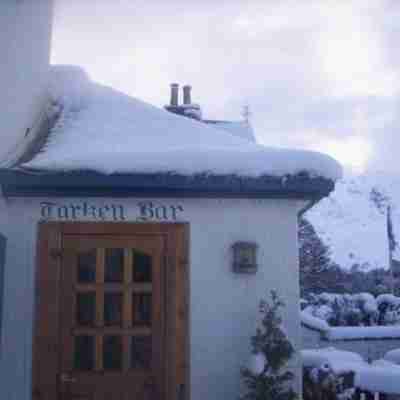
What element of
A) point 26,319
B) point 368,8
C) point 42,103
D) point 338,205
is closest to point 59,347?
point 26,319

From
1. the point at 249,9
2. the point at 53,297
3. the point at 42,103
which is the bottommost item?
the point at 53,297

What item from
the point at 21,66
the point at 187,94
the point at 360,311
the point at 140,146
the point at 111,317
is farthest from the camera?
the point at 360,311

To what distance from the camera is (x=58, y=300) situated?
506 cm

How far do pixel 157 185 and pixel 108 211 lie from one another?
1.70 feet

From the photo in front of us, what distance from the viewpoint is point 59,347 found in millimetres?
5039

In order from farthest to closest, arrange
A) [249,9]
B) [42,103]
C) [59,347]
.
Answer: [42,103]
[249,9]
[59,347]

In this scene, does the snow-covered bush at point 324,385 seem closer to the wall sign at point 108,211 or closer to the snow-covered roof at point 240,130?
the wall sign at point 108,211

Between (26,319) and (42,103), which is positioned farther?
(42,103)

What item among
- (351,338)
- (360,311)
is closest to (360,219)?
(360,311)

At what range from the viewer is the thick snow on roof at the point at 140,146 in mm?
4977

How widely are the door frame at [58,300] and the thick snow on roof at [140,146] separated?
0.53 metres

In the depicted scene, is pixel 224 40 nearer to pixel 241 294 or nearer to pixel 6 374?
pixel 241 294

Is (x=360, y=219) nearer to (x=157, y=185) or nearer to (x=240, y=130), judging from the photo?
(x=240, y=130)

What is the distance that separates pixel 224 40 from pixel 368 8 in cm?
162
